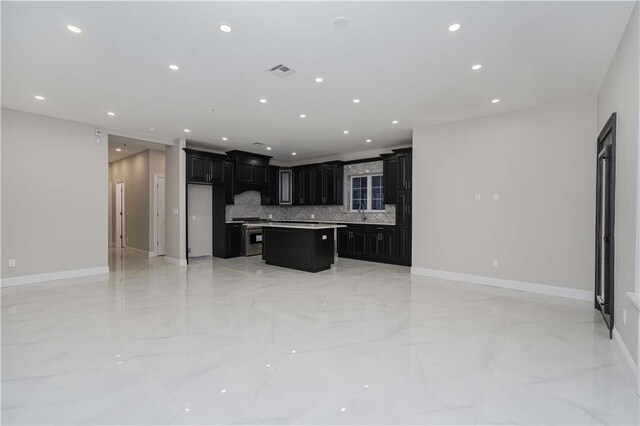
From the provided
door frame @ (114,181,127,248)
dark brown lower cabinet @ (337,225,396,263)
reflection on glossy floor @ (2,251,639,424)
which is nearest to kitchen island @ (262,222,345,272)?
dark brown lower cabinet @ (337,225,396,263)

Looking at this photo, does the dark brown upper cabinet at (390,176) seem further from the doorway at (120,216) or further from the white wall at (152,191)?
the doorway at (120,216)

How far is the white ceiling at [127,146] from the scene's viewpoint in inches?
276

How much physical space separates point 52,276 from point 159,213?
10.9 feet

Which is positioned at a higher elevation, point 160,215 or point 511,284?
point 160,215

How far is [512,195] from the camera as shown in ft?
16.4

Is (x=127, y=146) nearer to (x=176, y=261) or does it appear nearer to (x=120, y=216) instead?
(x=120, y=216)

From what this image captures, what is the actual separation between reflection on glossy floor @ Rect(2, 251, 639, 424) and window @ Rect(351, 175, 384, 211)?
148 inches

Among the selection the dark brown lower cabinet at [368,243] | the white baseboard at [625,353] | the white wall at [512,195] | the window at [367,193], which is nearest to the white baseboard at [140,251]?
the dark brown lower cabinet at [368,243]

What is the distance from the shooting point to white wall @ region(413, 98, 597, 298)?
4.45 m

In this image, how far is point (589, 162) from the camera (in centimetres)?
437

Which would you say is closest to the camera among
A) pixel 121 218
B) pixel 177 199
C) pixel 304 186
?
pixel 177 199

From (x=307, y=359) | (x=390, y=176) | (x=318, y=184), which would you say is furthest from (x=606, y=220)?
(x=318, y=184)

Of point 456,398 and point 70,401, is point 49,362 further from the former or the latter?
point 456,398

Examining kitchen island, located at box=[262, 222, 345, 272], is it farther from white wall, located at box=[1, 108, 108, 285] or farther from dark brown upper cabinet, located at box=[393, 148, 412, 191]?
white wall, located at box=[1, 108, 108, 285]
